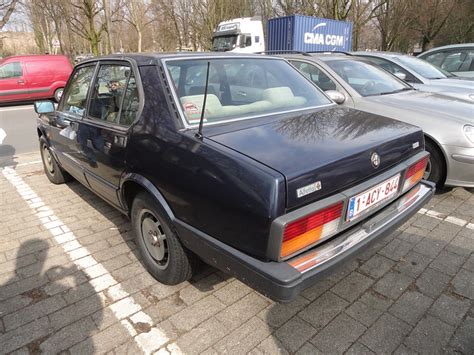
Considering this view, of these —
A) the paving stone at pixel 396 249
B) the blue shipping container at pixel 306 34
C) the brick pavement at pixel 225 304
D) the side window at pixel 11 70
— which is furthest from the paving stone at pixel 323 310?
the side window at pixel 11 70

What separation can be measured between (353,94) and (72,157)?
3513 mm

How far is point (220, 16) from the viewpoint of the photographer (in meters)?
28.7

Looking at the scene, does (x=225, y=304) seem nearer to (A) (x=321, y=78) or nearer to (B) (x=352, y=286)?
(B) (x=352, y=286)

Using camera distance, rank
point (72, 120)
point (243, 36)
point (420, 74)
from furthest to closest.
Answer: point (243, 36) < point (420, 74) < point (72, 120)

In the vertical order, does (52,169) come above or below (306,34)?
below

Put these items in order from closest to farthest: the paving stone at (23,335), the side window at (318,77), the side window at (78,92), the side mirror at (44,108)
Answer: the paving stone at (23,335)
the side window at (78,92)
the side mirror at (44,108)
the side window at (318,77)

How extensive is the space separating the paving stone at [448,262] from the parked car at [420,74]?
3.85 metres

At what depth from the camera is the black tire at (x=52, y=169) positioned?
15.8ft

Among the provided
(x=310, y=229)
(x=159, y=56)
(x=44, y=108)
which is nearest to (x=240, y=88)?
(x=159, y=56)

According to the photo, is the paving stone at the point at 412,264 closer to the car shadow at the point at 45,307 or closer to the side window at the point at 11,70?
the car shadow at the point at 45,307

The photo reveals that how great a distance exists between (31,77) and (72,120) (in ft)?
39.7

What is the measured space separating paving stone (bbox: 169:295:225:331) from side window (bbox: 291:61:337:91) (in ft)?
11.3

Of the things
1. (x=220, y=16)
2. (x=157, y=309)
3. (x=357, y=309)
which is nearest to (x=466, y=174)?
(x=357, y=309)

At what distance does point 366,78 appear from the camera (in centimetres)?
515
